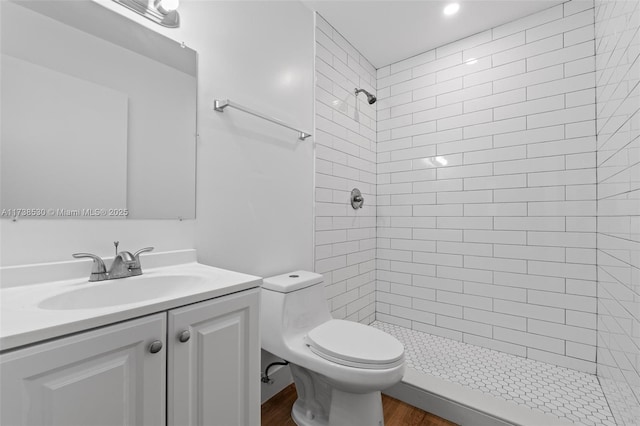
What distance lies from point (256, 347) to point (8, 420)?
58cm

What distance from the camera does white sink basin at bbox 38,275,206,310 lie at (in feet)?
2.75

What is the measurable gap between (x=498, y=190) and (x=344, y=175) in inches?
45.0

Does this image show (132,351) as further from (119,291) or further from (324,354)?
(324,354)

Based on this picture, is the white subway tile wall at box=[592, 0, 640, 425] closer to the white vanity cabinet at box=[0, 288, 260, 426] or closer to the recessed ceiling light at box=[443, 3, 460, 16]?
the recessed ceiling light at box=[443, 3, 460, 16]

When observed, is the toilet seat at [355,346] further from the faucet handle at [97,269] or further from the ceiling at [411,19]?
the ceiling at [411,19]

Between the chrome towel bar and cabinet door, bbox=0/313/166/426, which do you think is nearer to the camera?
cabinet door, bbox=0/313/166/426

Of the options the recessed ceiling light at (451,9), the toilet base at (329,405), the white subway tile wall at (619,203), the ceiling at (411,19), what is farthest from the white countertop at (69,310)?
the recessed ceiling light at (451,9)

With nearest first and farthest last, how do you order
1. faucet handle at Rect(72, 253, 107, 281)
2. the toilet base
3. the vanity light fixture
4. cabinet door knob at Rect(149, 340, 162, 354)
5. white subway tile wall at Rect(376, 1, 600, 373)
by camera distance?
cabinet door knob at Rect(149, 340, 162, 354) < faucet handle at Rect(72, 253, 107, 281) < the vanity light fixture < the toilet base < white subway tile wall at Rect(376, 1, 600, 373)

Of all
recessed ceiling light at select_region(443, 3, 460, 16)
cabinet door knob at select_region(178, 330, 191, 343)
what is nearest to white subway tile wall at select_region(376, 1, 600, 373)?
recessed ceiling light at select_region(443, 3, 460, 16)

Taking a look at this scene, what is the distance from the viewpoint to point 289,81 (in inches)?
70.5

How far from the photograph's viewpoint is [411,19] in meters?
2.04

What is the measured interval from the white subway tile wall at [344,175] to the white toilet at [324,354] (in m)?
0.48

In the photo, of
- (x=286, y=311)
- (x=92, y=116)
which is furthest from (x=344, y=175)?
(x=92, y=116)

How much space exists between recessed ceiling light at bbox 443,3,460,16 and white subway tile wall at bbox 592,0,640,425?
77cm
